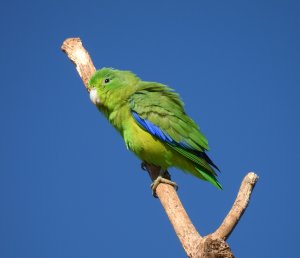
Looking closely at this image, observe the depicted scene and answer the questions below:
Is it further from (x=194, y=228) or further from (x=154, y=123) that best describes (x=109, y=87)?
(x=194, y=228)

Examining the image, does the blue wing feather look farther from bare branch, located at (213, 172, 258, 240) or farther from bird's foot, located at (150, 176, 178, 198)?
bare branch, located at (213, 172, 258, 240)

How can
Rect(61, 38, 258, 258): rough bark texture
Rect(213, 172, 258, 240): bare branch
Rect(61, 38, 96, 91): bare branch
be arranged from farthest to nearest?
Rect(61, 38, 96, 91): bare branch
Rect(213, 172, 258, 240): bare branch
Rect(61, 38, 258, 258): rough bark texture

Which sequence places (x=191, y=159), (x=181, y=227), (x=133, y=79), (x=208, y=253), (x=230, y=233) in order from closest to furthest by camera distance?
(x=208, y=253) → (x=230, y=233) → (x=181, y=227) → (x=191, y=159) → (x=133, y=79)

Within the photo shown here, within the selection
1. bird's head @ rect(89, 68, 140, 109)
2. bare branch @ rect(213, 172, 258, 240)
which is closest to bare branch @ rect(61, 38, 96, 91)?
bird's head @ rect(89, 68, 140, 109)

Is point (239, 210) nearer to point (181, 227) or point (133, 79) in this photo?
point (181, 227)

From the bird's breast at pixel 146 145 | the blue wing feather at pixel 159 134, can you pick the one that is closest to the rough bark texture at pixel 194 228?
the bird's breast at pixel 146 145

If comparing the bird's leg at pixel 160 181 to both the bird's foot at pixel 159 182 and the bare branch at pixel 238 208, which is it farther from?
the bare branch at pixel 238 208

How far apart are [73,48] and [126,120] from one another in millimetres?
1580

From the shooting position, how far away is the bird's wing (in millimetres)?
6031

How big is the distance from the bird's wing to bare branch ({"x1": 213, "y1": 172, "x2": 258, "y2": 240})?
1.47m

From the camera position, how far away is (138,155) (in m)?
6.19

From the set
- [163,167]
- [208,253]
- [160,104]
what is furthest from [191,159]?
[208,253]

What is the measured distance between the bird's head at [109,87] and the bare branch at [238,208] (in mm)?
2412

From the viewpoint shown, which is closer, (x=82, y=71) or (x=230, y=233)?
(x=230, y=233)
